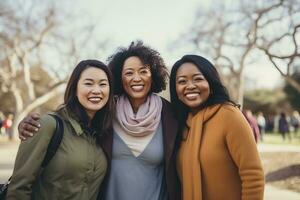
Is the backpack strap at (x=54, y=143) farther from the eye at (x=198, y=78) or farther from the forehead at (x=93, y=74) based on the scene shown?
the eye at (x=198, y=78)

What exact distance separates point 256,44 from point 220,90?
1484 cm

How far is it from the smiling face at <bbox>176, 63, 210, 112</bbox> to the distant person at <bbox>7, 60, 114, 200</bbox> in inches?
22.3

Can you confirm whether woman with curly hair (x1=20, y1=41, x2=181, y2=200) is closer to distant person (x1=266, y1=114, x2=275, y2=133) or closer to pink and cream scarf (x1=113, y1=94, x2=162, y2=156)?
pink and cream scarf (x1=113, y1=94, x2=162, y2=156)

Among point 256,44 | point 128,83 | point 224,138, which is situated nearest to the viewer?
point 224,138

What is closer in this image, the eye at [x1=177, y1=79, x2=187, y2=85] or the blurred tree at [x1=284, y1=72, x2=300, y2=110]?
the eye at [x1=177, y1=79, x2=187, y2=85]

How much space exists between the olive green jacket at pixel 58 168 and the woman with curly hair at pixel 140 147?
8.6 inches

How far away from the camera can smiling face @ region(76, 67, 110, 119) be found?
3137 millimetres

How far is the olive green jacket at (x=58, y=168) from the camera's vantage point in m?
2.77

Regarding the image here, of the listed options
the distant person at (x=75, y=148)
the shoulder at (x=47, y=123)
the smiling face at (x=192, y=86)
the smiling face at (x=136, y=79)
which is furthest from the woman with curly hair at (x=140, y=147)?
the shoulder at (x=47, y=123)

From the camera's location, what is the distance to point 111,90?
3.27 meters

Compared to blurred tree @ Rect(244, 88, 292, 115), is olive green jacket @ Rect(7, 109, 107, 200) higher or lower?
higher

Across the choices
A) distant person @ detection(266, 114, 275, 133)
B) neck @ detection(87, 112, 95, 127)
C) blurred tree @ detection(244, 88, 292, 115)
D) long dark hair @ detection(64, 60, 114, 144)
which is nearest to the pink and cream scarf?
long dark hair @ detection(64, 60, 114, 144)

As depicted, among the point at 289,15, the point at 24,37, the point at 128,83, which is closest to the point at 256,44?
the point at 289,15

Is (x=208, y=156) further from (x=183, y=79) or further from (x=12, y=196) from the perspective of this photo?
(x=12, y=196)
